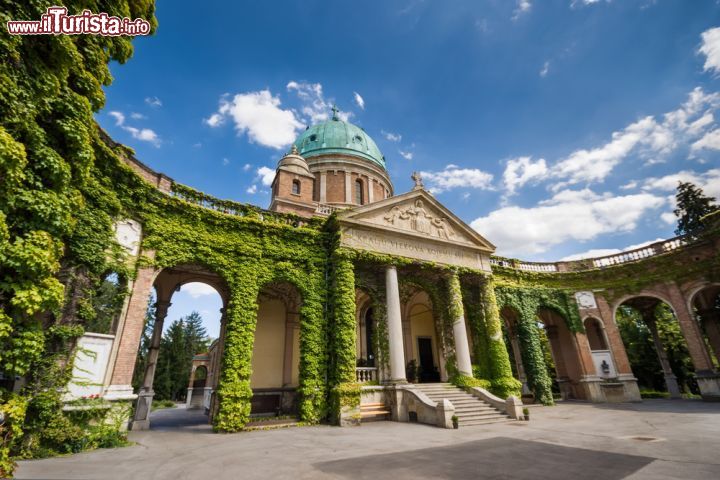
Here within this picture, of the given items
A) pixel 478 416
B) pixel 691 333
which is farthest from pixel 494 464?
pixel 691 333

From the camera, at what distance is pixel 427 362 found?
23.0 m

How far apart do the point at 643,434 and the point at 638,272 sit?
17.7m

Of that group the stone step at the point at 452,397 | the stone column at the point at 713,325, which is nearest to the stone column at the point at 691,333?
the stone column at the point at 713,325

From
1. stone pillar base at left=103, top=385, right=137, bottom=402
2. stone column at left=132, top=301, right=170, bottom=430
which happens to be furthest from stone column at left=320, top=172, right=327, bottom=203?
stone pillar base at left=103, top=385, right=137, bottom=402

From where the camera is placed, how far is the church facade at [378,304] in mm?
13750

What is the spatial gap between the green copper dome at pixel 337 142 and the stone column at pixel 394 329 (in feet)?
52.8

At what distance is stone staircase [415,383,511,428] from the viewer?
13883 millimetres

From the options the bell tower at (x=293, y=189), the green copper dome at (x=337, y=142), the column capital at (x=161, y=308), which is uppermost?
the green copper dome at (x=337, y=142)

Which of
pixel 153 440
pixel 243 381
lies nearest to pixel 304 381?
pixel 243 381

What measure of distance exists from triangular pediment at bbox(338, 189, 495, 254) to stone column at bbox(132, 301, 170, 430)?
10.7m

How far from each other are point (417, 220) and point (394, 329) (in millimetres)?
6601

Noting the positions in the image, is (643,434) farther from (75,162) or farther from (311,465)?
(75,162)

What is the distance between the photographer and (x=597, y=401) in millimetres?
21734

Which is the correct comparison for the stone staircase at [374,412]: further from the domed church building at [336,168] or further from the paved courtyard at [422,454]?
the domed church building at [336,168]
